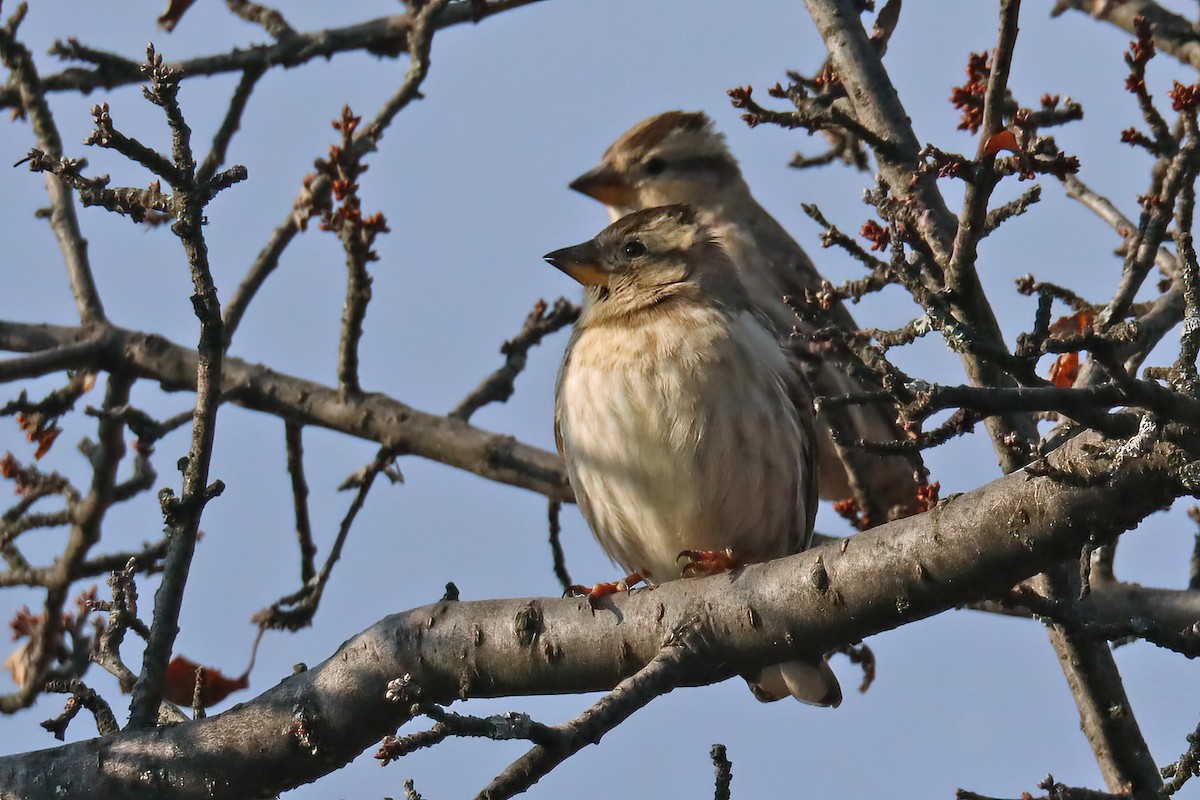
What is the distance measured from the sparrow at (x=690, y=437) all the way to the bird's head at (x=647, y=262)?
0.10 ft

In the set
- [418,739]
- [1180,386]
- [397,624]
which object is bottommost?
[418,739]

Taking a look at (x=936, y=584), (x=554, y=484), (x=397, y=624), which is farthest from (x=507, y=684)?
(x=554, y=484)

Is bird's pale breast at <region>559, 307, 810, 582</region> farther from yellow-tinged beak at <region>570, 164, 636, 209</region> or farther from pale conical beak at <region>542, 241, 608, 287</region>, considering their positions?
yellow-tinged beak at <region>570, 164, 636, 209</region>

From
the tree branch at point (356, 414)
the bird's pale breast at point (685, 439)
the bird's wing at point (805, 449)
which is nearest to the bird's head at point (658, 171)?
the tree branch at point (356, 414)

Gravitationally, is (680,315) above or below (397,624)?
above

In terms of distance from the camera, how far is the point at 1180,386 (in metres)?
2.76

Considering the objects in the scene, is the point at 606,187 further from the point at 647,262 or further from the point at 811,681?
the point at 811,681

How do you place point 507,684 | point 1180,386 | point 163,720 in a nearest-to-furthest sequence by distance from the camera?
point 1180,386 → point 507,684 → point 163,720

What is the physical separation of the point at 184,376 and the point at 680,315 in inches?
87.4

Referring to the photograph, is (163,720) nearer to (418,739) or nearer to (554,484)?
(418,739)

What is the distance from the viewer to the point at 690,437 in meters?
5.21

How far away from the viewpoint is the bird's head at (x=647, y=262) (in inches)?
235

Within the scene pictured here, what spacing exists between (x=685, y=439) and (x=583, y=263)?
125cm

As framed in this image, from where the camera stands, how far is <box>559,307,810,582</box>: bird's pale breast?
5238mm
